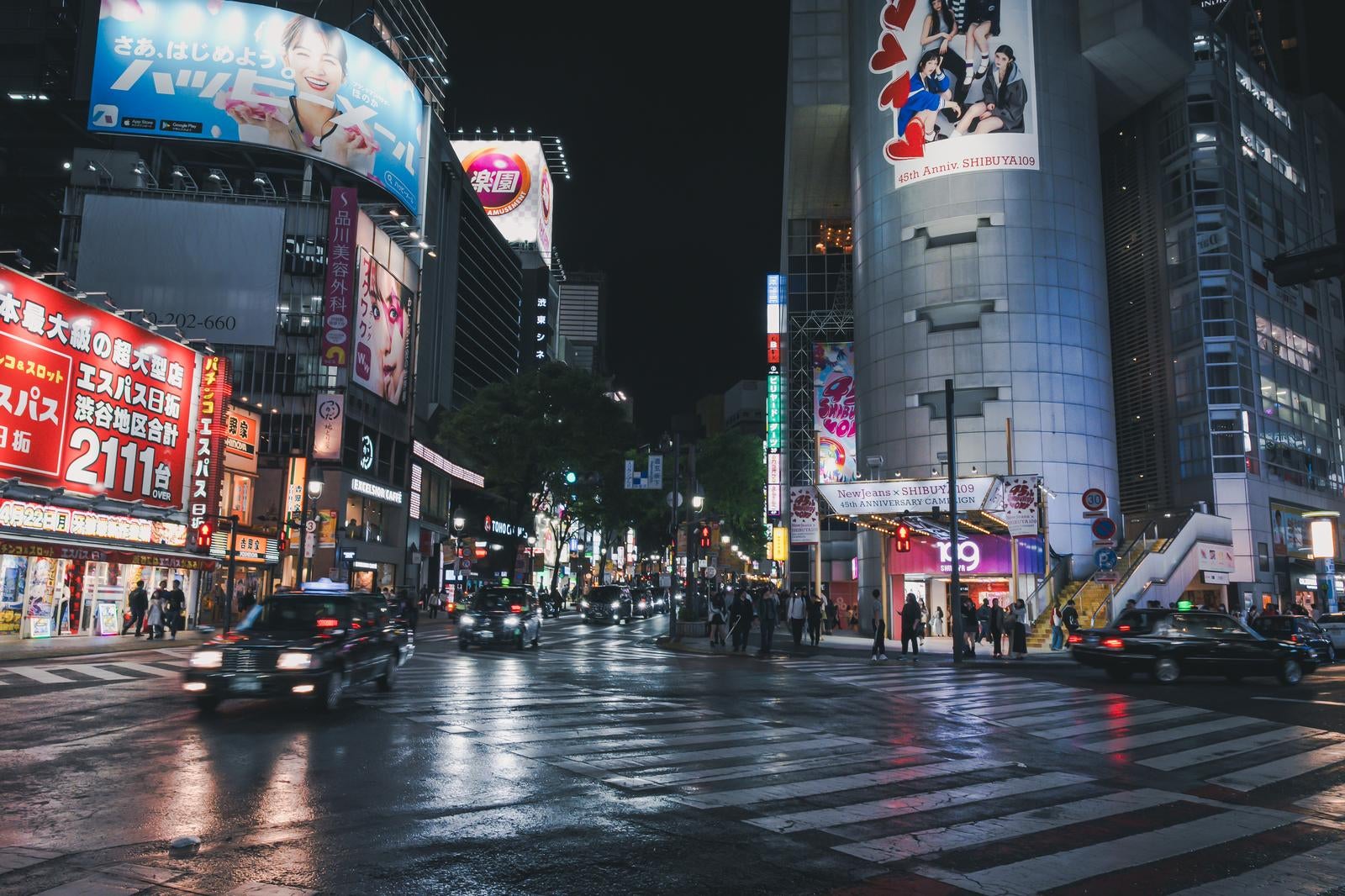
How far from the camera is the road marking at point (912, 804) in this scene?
748 cm

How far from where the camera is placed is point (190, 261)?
54844mm

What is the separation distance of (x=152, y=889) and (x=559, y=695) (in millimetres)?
11055

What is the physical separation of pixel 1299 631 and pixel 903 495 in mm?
12500

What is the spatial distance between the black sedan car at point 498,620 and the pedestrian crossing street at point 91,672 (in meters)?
7.94

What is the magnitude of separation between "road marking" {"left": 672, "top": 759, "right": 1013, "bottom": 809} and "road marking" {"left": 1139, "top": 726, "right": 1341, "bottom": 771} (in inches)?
75.6

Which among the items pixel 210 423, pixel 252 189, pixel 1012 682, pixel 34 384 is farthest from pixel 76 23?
pixel 1012 682

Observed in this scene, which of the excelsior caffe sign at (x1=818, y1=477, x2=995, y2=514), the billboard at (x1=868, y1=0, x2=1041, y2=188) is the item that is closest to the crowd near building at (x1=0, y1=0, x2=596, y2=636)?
the excelsior caffe sign at (x1=818, y1=477, x2=995, y2=514)

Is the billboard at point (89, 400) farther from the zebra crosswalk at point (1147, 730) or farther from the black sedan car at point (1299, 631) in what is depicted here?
the black sedan car at point (1299, 631)

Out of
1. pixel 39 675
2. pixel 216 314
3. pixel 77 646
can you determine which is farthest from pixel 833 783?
pixel 216 314

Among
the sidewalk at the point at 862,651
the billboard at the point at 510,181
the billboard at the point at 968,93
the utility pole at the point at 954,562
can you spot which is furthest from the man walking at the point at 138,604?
the billboard at the point at 510,181

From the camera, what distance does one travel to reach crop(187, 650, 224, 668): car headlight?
13.0 meters

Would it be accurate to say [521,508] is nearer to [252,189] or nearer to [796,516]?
[796,516]

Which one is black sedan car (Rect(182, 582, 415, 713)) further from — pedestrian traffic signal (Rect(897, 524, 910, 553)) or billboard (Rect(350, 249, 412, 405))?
billboard (Rect(350, 249, 412, 405))

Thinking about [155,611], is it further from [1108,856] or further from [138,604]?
[1108,856]
